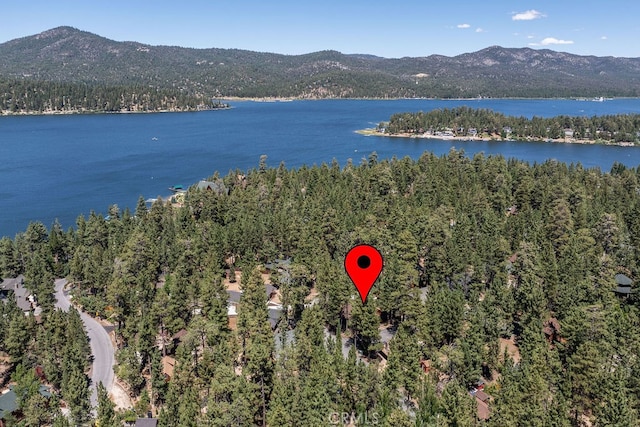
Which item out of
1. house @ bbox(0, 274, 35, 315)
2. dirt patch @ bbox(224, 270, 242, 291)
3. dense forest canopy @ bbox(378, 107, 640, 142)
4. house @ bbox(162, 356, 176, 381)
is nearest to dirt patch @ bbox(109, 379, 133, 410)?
house @ bbox(162, 356, 176, 381)

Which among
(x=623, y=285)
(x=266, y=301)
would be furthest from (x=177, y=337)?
(x=623, y=285)

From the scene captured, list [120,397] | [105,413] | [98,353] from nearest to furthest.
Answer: [105,413] → [120,397] → [98,353]

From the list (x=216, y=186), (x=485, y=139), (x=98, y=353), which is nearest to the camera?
(x=98, y=353)

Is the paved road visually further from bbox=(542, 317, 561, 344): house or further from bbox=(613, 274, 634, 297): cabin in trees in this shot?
bbox=(613, 274, 634, 297): cabin in trees

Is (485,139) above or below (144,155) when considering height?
above

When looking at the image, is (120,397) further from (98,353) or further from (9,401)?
(9,401)

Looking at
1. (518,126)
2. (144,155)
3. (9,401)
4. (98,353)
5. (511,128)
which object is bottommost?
(98,353)

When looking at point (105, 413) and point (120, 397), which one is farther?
point (120, 397)
